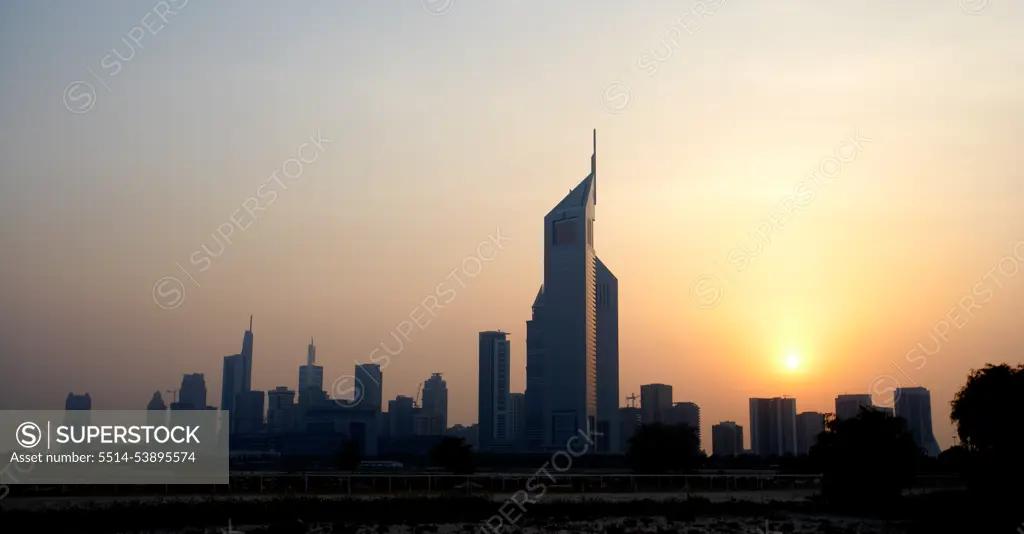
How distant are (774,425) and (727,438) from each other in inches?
510

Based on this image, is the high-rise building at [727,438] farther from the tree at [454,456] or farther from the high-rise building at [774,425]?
the tree at [454,456]

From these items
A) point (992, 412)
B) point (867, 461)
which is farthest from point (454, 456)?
point (992, 412)

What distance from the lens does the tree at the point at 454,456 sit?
68.9 meters

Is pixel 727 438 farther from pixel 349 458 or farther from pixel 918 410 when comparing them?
pixel 349 458

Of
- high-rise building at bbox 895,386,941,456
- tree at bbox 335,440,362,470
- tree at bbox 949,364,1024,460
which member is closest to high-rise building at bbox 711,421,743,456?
high-rise building at bbox 895,386,941,456

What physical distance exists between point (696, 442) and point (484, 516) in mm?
38139

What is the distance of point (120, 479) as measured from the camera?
4738 cm

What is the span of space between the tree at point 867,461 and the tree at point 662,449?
2236 cm

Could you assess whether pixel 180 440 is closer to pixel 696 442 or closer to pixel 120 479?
pixel 120 479

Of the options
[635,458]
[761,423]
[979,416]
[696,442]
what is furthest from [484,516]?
[761,423]

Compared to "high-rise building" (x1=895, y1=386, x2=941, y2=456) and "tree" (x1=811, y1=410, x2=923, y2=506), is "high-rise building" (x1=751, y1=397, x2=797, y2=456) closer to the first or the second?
"high-rise building" (x1=895, y1=386, x2=941, y2=456)

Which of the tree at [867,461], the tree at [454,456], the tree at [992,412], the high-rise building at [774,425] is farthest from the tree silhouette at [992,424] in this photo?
the high-rise building at [774,425]

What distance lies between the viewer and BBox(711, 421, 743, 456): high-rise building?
183250 mm

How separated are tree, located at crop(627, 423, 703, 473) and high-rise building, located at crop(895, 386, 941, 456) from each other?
61.4 m
